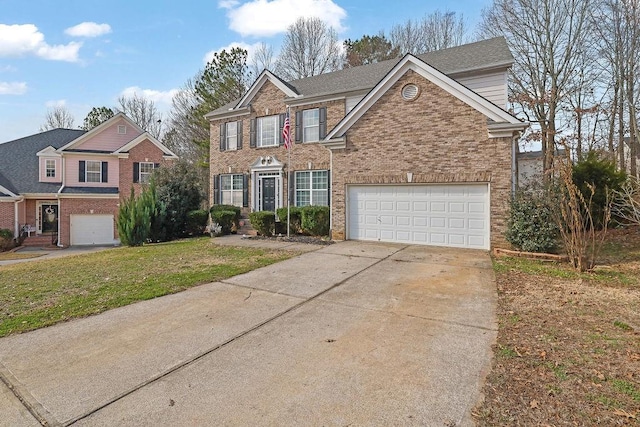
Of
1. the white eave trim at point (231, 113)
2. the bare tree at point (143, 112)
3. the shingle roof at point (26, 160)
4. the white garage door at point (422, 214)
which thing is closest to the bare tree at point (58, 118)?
the bare tree at point (143, 112)

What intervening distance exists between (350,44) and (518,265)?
26.0 m

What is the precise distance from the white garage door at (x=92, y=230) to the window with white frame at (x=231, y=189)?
1145 centimetres

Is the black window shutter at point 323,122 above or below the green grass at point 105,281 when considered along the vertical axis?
above

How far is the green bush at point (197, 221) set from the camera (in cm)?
1686

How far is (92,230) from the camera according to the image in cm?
2392

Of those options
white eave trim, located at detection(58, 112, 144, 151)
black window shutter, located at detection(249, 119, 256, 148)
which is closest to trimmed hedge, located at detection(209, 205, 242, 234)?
black window shutter, located at detection(249, 119, 256, 148)

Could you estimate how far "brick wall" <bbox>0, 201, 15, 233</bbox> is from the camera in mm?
21672

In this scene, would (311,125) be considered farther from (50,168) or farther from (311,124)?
(50,168)

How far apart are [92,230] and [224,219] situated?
14.1m

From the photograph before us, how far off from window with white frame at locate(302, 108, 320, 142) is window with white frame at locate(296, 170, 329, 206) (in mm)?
1690

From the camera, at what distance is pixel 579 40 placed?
1702 centimetres

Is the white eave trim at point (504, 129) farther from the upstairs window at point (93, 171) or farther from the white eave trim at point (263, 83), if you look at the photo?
the upstairs window at point (93, 171)

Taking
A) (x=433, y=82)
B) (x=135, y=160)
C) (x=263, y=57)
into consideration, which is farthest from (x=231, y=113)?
(x=263, y=57)

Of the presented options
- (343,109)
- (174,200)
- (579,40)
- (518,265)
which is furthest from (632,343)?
(579,40)
